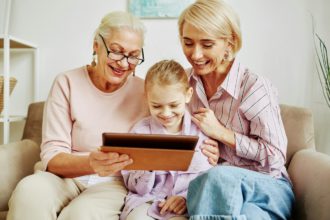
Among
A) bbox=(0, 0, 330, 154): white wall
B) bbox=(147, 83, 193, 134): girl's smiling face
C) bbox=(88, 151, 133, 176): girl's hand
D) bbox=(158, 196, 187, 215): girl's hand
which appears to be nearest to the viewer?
bbox=(88, 151, 133, 176): girl's hand

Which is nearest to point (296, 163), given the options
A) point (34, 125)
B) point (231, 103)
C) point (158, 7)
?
point (231, 103)

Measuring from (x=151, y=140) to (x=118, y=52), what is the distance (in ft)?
1.78

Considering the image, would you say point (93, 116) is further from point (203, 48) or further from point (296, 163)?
point (296, 163)

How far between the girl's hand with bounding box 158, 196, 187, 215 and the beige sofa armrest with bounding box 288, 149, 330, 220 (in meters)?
0.40

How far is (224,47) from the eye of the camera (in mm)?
1287

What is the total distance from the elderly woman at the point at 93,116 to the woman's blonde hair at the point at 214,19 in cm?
22

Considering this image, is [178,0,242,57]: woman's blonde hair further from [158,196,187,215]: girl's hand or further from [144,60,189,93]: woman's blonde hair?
[158,196,187,215]: girl's hand

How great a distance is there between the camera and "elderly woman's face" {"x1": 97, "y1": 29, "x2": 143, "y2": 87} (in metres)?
1.29

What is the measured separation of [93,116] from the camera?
1352mm

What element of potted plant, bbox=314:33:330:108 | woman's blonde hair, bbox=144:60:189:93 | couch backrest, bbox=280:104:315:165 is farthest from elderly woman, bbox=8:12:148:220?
potted plant, bbox=314:33:330:108

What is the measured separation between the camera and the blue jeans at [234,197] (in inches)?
36.3

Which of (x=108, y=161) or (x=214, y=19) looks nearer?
(x=108, y=161)

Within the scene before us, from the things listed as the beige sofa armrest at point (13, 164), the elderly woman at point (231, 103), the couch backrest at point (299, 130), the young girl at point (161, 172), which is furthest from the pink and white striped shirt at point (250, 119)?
the beige sofa armrest at point (13, 164)

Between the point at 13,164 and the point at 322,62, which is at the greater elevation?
the point at 322,62
